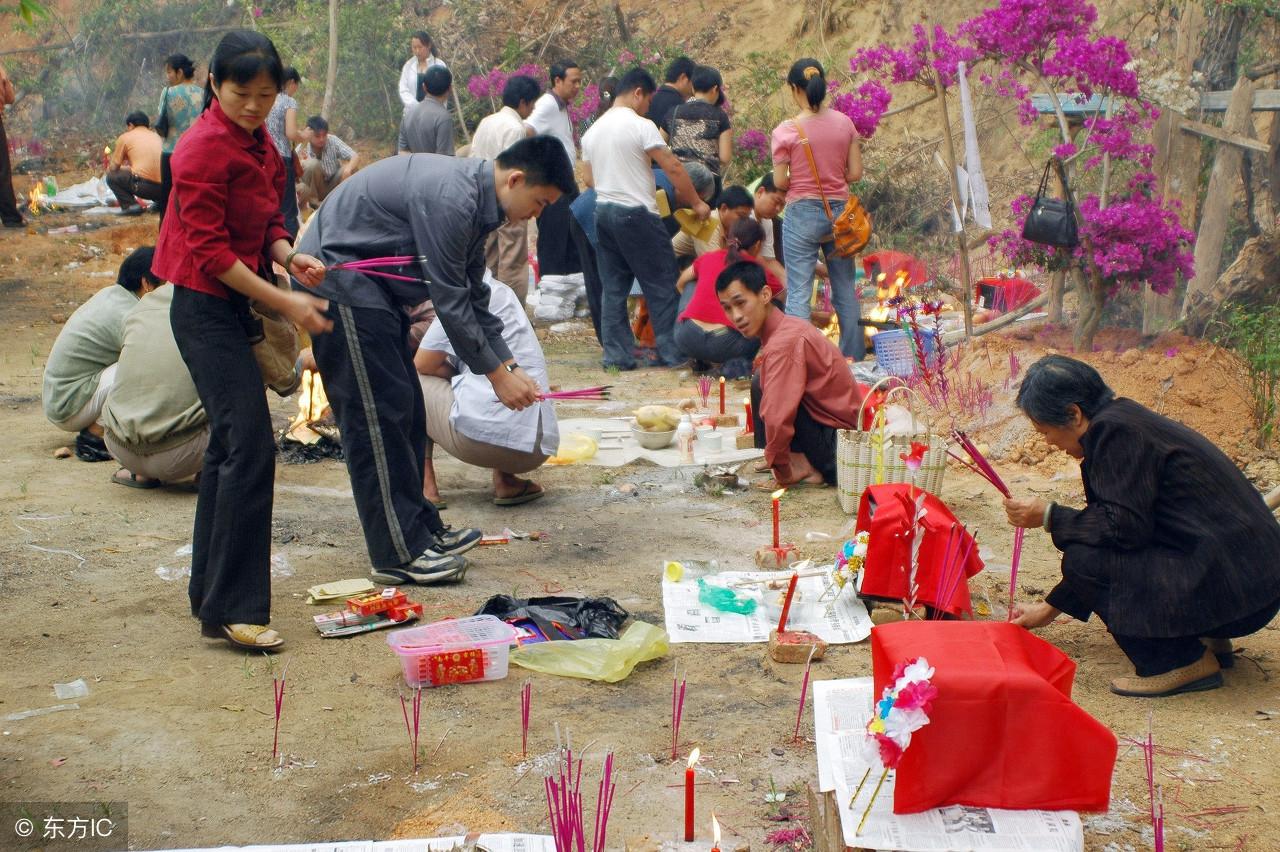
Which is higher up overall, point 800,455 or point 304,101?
point 304,101

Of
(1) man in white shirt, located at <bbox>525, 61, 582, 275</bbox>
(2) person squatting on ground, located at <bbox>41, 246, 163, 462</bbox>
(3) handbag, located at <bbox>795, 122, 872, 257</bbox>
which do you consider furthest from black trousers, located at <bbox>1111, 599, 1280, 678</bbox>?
(1) man in white shirt, located at <bbox>525, 61, 582, 275</bbox>

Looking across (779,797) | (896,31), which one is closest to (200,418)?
(779,797)

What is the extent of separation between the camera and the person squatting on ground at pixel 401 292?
438 centimetres

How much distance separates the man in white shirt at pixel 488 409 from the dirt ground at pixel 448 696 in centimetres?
33

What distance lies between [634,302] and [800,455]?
13.5 feet

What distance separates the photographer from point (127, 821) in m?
2.93

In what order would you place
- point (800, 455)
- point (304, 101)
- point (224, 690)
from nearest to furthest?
point (224, 690) → point (800, 455) → point (304, 101)

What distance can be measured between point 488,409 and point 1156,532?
2954 millimetres

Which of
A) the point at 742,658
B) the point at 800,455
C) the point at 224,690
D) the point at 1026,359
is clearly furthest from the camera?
the point at 1026,359

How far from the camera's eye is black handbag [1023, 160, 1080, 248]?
701cm

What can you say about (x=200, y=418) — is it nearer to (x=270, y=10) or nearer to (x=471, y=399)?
(x=471, y=399)

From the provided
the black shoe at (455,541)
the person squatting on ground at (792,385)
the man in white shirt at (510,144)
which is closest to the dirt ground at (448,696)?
the black shoe at (455,541)

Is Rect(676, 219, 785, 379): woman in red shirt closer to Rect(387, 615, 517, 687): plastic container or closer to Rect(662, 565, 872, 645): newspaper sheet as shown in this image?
Rect(662, 565, 872, 645): newspaper sheet

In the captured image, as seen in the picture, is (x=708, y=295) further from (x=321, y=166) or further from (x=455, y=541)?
(x=321, y=166)
